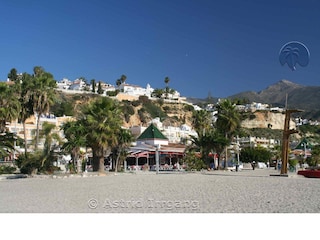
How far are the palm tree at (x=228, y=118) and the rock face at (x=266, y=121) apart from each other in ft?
315

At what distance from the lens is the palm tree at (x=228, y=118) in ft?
137

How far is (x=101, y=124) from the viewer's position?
28.0m

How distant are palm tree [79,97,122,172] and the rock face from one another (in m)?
112

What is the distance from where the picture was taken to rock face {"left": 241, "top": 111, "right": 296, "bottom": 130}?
452ft

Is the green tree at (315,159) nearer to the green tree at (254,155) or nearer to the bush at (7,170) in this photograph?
the green tree at (254,155)

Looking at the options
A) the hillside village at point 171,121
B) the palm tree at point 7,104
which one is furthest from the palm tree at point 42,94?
the hillside village at point 171,121

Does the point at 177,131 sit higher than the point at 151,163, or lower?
higher

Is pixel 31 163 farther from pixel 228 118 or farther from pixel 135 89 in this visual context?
pixel 135 89

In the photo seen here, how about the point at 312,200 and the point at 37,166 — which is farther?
the point at 37,166

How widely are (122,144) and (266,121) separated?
370ft
